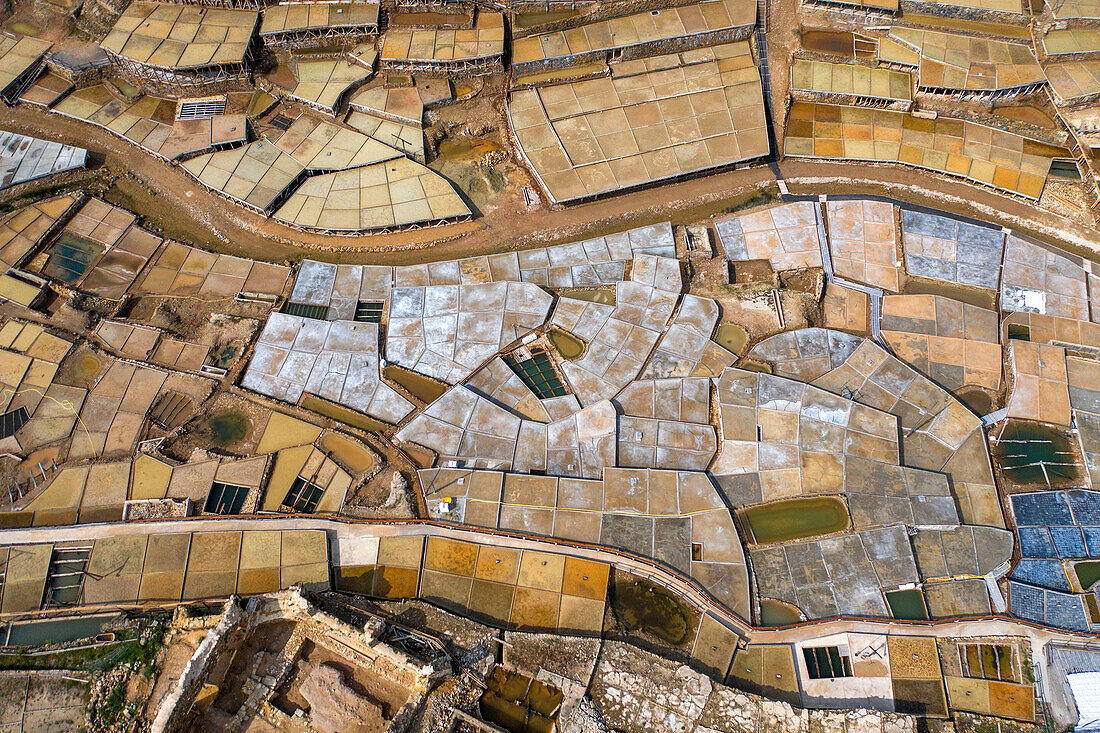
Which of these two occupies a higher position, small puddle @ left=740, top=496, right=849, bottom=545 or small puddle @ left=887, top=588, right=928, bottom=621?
small puddle @ left=740, top=496, right=849, bottom=545

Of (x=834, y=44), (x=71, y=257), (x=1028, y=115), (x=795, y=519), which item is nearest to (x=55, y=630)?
(x=71, y=257)

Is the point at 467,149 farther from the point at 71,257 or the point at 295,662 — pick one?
the point at 295,662

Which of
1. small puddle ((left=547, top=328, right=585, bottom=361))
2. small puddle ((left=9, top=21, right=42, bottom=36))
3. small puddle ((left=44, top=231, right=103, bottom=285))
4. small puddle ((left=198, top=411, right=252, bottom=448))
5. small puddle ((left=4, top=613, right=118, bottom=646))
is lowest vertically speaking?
small puddle ((left=4, top=613, right=118, bottom=646))

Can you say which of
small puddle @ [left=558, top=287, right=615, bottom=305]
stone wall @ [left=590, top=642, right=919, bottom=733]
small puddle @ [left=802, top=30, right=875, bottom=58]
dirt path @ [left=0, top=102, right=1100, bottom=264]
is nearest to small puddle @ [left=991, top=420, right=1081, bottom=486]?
dirt path @ [left=0, top=102, right=1100, bottom=264]

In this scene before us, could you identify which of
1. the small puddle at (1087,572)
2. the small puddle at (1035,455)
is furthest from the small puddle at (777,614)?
the small puddle at (1035,455)

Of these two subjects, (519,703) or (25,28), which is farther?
(25,28)

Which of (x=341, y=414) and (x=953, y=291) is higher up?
(x=953, y=291)

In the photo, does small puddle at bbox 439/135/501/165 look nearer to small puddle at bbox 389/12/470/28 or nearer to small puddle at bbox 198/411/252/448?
small puddle at bbox 389/12/470/28
